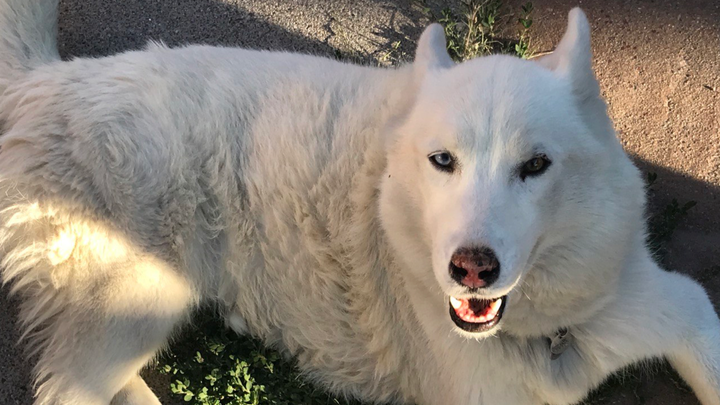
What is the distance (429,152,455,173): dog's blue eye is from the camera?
2.28 metres

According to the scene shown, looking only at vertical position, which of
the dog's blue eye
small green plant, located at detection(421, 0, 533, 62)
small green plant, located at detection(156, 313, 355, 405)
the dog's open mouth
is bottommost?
small green plant, located at detection(156, 313, 355, 405)

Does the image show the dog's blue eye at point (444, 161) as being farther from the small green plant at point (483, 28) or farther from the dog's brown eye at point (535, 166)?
the small green plant at point (483, 28)

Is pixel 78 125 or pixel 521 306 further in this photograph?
pixel 78 125

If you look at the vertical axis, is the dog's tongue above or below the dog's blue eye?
below

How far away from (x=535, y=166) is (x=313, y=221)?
1203mm

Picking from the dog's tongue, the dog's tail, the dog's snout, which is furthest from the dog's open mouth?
the dog's tail

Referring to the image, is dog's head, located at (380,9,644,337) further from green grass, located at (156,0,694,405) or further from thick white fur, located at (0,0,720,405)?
green grass, located at (156,0,694,405)

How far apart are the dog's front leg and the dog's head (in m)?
0.13

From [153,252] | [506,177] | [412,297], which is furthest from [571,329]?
[153,252]

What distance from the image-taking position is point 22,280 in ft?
9.98

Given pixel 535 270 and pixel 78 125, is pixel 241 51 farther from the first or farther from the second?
pixel 535 270

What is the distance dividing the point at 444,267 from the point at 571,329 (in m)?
0.89

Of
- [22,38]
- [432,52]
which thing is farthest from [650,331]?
[22,38]

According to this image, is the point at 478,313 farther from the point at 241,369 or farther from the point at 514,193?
the point at 241,369
